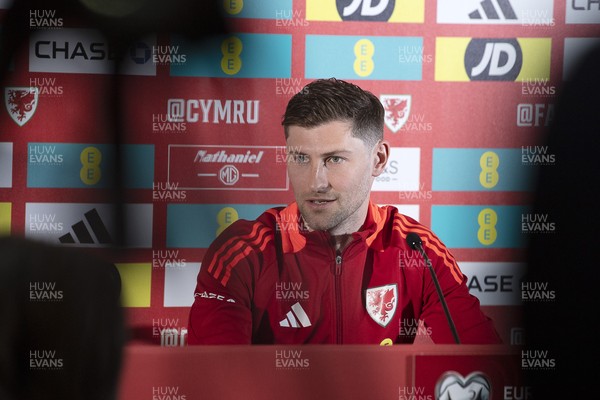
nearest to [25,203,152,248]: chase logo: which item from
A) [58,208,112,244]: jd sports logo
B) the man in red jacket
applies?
[58,208,112,244]: jd sports logo

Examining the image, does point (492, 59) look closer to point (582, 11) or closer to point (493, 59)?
point (493, 59)

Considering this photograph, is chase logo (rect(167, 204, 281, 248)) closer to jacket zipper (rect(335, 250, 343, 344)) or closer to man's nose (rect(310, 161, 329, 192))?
man's nose (rect(310, 161, 329, 192))

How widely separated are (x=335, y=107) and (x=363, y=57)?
16cm

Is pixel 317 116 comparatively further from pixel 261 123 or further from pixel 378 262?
pixel 378 262

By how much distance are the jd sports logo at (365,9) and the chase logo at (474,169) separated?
1.31ft

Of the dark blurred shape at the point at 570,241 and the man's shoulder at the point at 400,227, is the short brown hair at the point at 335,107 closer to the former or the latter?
the man's shoulder at the point at 400,227

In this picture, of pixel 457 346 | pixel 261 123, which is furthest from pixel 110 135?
pixel 457 346

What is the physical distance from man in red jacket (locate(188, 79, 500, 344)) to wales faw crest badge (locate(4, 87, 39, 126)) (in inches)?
24.1

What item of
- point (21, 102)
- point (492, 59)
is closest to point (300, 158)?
point (492, 59)

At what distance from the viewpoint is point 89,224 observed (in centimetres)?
205

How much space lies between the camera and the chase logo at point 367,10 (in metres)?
2.05

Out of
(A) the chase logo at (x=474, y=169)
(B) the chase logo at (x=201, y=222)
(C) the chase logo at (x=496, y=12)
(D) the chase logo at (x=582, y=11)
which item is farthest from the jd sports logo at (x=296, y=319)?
(D) the chase logo at (x=582, y=11)

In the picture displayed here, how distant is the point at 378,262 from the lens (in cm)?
209

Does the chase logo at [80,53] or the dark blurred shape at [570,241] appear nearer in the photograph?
the chase logo at [80,53]
